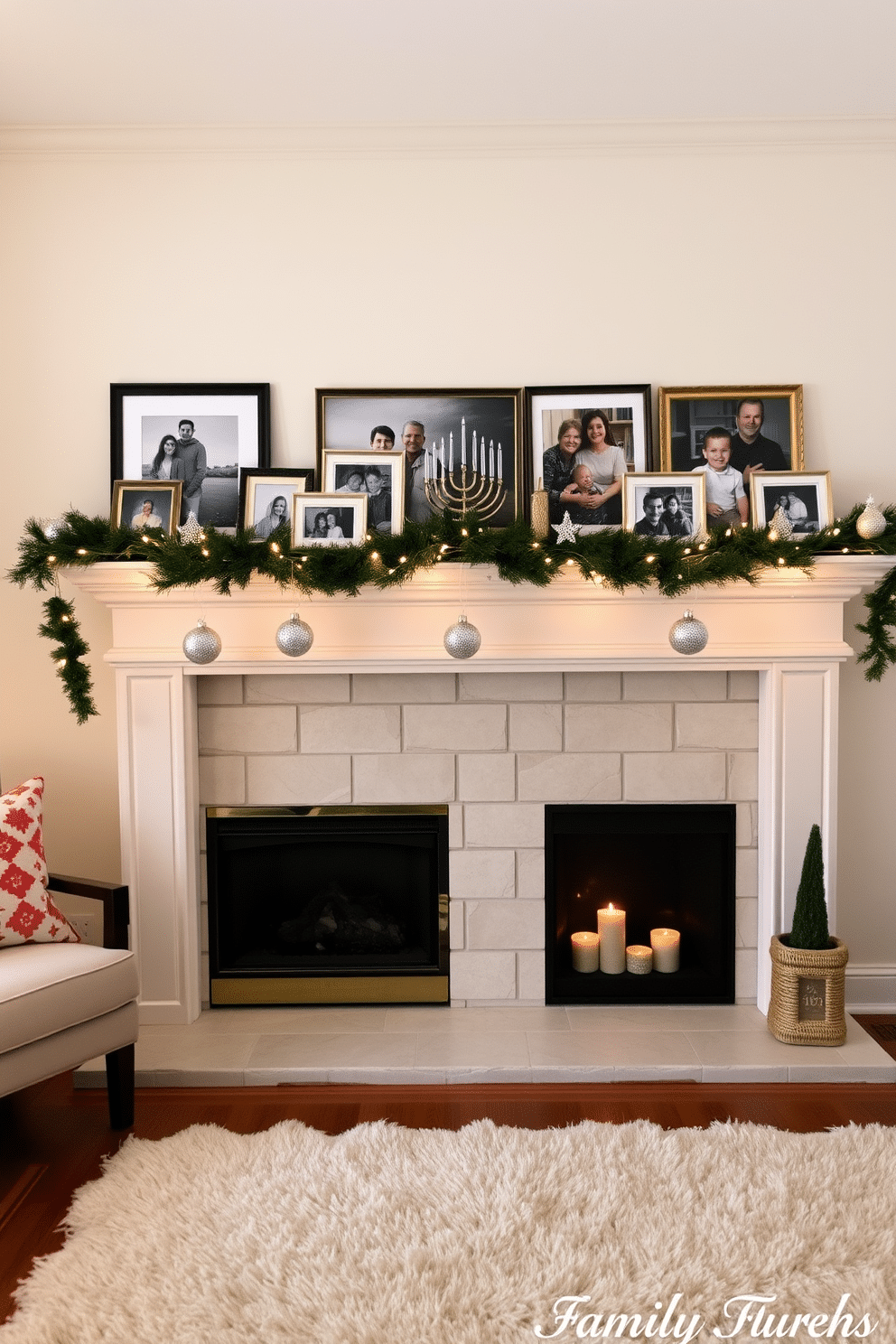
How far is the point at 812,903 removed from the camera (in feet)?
8.82

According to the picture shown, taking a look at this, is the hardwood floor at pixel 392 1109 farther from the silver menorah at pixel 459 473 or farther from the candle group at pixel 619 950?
the silver menorah at pixel 459 473

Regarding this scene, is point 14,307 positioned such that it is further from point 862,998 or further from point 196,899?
point 862,998

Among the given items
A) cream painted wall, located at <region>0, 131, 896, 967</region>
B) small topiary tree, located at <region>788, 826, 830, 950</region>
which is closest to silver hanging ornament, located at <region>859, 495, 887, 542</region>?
cream painted wall, located at <region>0, 131, 896, 967</region>

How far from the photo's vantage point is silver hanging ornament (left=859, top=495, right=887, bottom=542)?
8.73ft

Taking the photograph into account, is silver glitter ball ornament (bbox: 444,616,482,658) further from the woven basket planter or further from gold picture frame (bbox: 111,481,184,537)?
the woven basket planter

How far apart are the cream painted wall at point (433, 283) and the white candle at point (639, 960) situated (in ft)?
5.06

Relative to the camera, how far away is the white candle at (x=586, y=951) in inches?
121

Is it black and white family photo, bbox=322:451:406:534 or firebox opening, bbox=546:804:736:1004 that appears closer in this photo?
black and white family photo, bbox=322:451:406:534

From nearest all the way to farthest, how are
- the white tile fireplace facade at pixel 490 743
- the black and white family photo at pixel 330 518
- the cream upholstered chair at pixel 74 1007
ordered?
the cream upholstered chair at pixel 74 1007 → the black and white family photo at pixel 330 518 → the white tile fireplace facade at pixel 490 743

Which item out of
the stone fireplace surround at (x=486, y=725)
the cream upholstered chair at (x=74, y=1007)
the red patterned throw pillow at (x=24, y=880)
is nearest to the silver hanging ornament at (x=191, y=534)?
the stone fireplace surround at (x=486, y=725)

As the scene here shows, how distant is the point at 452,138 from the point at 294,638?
5.34 ft

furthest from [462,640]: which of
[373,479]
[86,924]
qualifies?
[86,924]

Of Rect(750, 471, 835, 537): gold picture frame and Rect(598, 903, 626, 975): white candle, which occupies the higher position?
Rect(750, 471, 835, 537): gold picture frame

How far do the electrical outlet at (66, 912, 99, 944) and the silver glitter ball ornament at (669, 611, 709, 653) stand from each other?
2.01 meters
